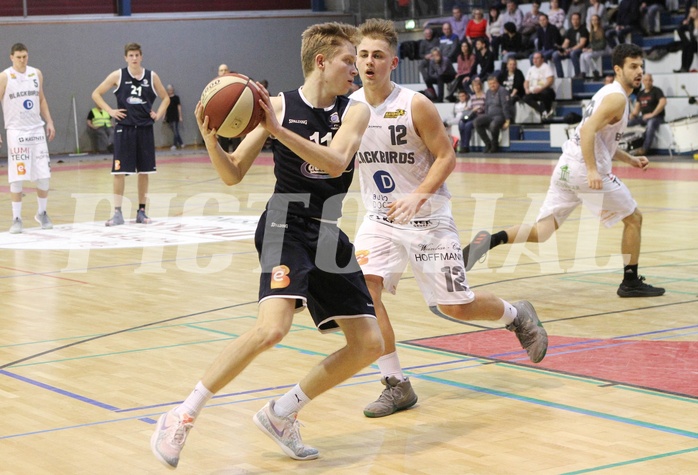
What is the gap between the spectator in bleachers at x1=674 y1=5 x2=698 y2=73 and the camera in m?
20.9

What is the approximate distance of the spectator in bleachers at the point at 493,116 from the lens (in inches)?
904

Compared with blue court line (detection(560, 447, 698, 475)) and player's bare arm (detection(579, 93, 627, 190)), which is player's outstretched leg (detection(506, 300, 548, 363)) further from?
player's bare arm (detection(579, 93, 627, 190))

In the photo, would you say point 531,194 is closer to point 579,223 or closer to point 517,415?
point 579,223

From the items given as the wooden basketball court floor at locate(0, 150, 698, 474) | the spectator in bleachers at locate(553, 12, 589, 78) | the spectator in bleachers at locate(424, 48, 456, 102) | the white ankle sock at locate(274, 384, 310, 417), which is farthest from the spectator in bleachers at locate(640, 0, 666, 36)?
the white ankle sock at locate(274, 384, 310, 417)

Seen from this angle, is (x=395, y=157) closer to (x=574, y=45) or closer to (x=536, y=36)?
(x=574, y=45)

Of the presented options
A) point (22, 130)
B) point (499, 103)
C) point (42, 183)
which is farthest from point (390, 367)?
point (499, 103)

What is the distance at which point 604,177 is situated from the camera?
8.05 meters

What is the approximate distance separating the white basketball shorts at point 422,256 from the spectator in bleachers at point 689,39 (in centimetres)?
1665

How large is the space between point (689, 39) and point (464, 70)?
17.9ft

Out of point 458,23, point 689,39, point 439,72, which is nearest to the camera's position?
point 689,39

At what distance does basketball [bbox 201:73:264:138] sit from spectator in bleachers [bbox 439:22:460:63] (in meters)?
21.8

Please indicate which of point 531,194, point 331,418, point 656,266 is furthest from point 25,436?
point 531,194

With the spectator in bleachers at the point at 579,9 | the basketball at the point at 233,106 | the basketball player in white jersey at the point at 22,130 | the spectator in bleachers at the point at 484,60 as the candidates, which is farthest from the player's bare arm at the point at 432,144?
the spectator in bleachers at the point at 484,60

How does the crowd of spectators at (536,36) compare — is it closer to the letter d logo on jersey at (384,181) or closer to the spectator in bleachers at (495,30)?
the spectator in bleachers at (495,30)
